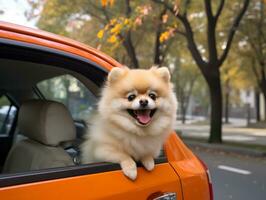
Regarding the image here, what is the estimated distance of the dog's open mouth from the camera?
82.7 inches

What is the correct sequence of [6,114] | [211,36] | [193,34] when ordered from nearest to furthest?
[6,114] < [211,36] < [193,34]

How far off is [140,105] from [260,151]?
992cm

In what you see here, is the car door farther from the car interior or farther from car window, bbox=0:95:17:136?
car window, bbox=0:95:17:136

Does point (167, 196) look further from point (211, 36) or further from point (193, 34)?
point (193, 34)

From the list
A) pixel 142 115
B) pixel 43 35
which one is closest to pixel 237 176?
pixel 142 115

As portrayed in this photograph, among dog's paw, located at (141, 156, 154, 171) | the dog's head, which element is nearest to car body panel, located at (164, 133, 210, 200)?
dog's paw, located at (141, 156, 154, 171)

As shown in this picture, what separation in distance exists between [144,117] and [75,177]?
48cm

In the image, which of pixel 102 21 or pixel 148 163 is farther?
pixel 102 21

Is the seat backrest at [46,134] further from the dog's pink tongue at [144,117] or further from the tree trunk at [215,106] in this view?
the tree trunk at [215,106]

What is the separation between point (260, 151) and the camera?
11211 mm

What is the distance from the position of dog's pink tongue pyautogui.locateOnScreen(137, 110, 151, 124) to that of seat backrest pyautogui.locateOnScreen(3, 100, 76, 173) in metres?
0.57

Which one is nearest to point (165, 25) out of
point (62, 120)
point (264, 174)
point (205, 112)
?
point (264, 174)

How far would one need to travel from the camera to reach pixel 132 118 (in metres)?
2.12

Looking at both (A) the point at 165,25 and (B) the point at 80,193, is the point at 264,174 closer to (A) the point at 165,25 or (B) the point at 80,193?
(B) the point at 80,193
